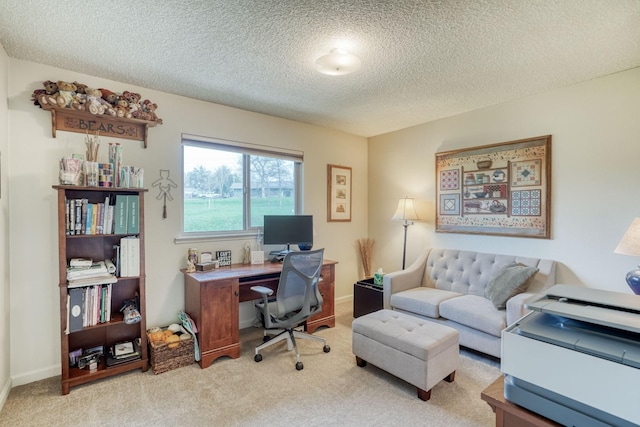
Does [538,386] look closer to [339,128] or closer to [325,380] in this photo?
[325,380]

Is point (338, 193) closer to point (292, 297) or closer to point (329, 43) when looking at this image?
point (292, 297)

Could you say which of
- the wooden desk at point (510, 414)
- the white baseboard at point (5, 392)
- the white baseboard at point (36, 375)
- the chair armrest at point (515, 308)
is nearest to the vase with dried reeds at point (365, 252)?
the chair armrest at point (515, 308)

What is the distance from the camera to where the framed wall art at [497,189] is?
302cm

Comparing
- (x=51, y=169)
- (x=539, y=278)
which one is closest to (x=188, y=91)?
(x=51, y=169)

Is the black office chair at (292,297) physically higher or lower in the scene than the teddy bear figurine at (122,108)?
lower

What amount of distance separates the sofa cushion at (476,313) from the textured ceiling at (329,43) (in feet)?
6.61

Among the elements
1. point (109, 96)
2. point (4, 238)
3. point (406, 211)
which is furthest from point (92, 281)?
point (406, 211)

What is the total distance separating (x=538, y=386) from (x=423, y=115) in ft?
11.1

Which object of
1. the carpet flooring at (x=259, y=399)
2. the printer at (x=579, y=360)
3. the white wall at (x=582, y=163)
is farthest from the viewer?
the white wall at (x=582, y=163)

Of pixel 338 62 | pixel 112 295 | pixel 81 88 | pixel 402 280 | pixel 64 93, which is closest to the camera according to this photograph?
pixel 338 62

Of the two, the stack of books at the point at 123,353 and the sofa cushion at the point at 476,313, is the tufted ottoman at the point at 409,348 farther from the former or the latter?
the stack of books at the point at 123,353

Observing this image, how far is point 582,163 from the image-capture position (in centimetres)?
279

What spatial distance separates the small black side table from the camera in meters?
3.57

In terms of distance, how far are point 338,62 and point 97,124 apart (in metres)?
2.09
